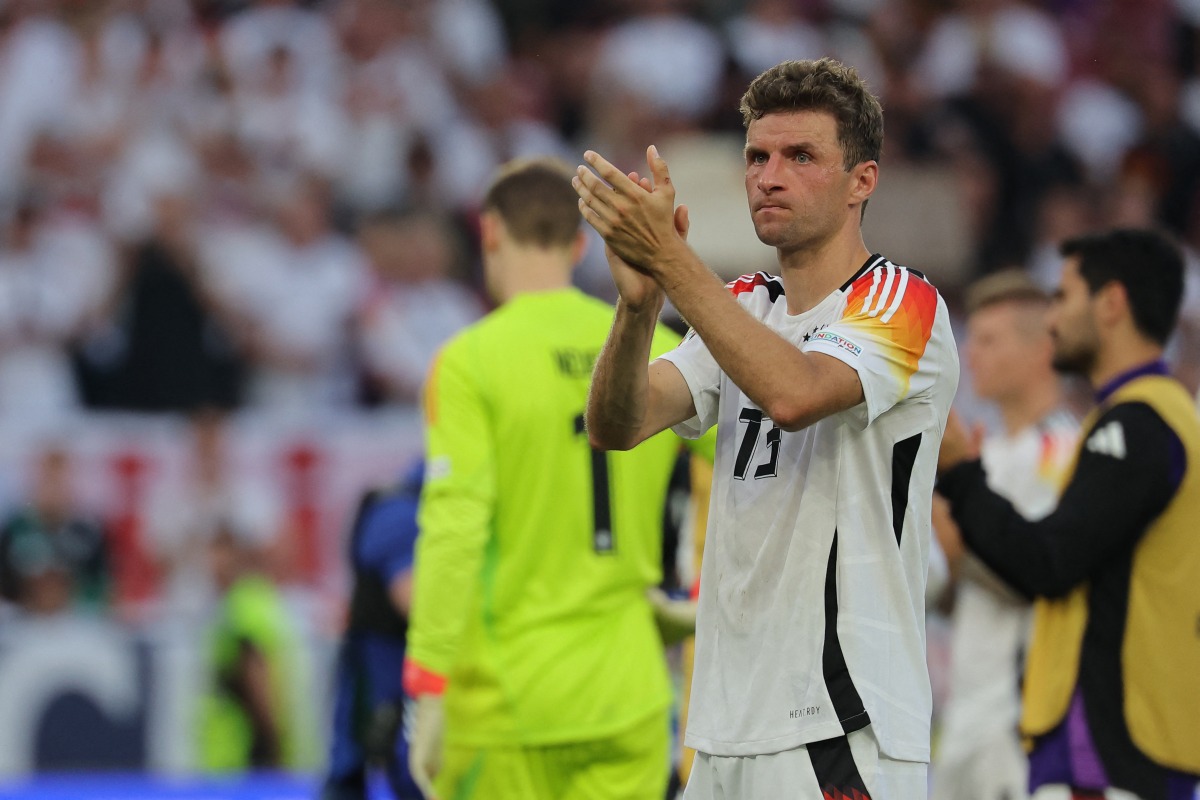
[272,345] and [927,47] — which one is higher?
[927,47]

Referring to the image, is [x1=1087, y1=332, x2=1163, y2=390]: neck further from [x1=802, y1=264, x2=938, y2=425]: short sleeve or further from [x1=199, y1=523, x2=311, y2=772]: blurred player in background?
[x1=199, y1=523, x2=311, y2=772]: blurred player in background

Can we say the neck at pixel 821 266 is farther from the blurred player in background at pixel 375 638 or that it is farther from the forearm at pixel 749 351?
the blurred player in background at pixel 375 638

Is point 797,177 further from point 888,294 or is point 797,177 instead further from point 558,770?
point 558,770

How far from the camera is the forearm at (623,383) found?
3486 millimetres

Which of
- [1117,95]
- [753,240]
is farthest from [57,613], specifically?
[1117,95]

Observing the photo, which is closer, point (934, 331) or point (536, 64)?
point (934, 331)

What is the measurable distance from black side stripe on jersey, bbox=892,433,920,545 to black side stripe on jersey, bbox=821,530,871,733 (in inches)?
5.7

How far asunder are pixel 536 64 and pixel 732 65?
162 centimetres

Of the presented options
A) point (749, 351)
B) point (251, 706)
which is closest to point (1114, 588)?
point (749, 351)

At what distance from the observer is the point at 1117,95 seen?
14.8 m

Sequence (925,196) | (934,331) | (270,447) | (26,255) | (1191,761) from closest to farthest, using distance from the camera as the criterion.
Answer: (934,331), (1191,761), (270,447), (26,255), (925,196)

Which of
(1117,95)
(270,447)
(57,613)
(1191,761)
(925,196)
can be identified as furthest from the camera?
(1117,95)

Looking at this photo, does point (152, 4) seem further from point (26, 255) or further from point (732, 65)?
point (732, 65)

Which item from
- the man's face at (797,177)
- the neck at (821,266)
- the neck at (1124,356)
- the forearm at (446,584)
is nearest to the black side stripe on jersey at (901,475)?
the neck at (821,266)
